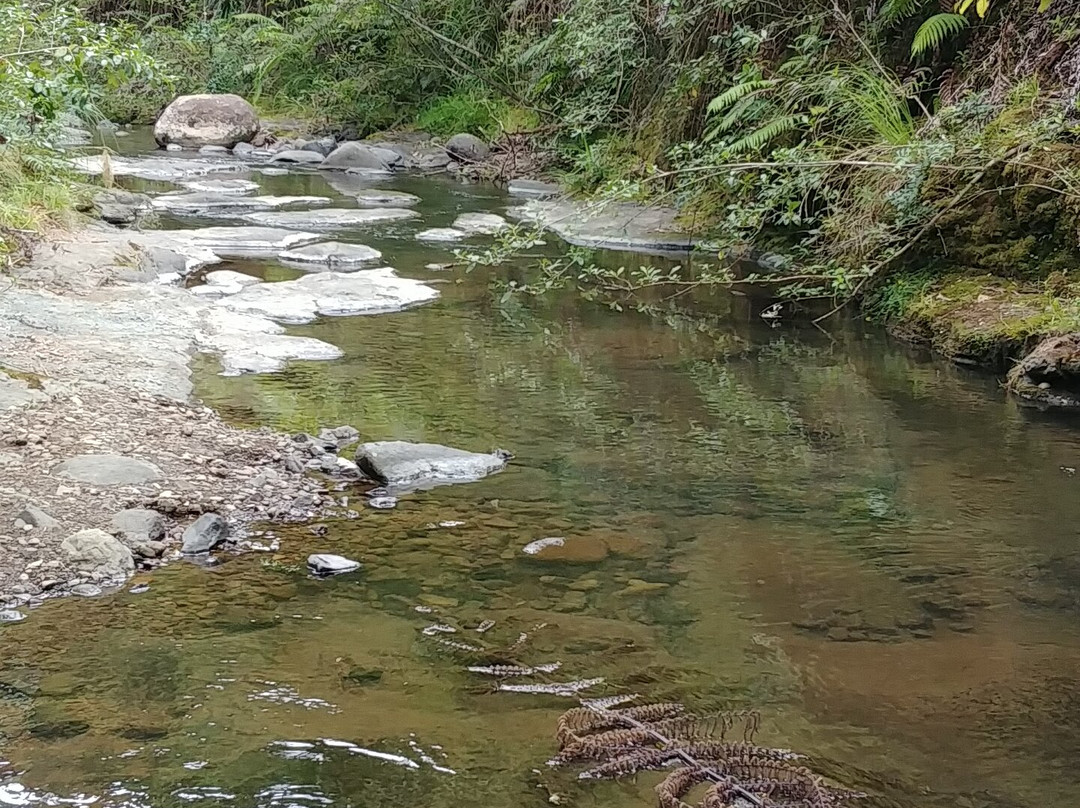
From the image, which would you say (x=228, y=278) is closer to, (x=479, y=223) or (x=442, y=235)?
(x=442, y=235)

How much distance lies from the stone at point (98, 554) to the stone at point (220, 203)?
8.24m

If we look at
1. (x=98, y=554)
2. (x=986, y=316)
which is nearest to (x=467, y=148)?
(x=986, y=316)

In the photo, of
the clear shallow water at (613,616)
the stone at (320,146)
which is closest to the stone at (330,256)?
the clear shallow water at (613,616)

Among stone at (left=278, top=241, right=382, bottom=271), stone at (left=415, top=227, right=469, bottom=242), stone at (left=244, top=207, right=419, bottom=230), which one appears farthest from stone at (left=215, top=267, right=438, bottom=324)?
stone at (left=244, top=207, right=419, bottom=230)

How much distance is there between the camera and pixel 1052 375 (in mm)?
5559

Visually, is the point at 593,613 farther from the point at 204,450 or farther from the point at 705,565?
the point at 204,450

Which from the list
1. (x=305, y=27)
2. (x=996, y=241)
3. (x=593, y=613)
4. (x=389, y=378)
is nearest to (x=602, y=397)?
(x=389, y=378)

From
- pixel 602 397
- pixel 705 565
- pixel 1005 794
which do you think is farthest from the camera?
pixel 602 397

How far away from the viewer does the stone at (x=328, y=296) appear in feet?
23.5

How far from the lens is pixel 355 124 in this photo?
18.6m

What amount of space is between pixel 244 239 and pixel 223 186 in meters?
3.84

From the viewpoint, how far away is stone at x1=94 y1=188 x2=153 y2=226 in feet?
32.3

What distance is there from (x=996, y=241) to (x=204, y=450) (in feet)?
16.6

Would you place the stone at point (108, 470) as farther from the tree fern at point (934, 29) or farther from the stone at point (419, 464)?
the tree fern at point (934, 29)
